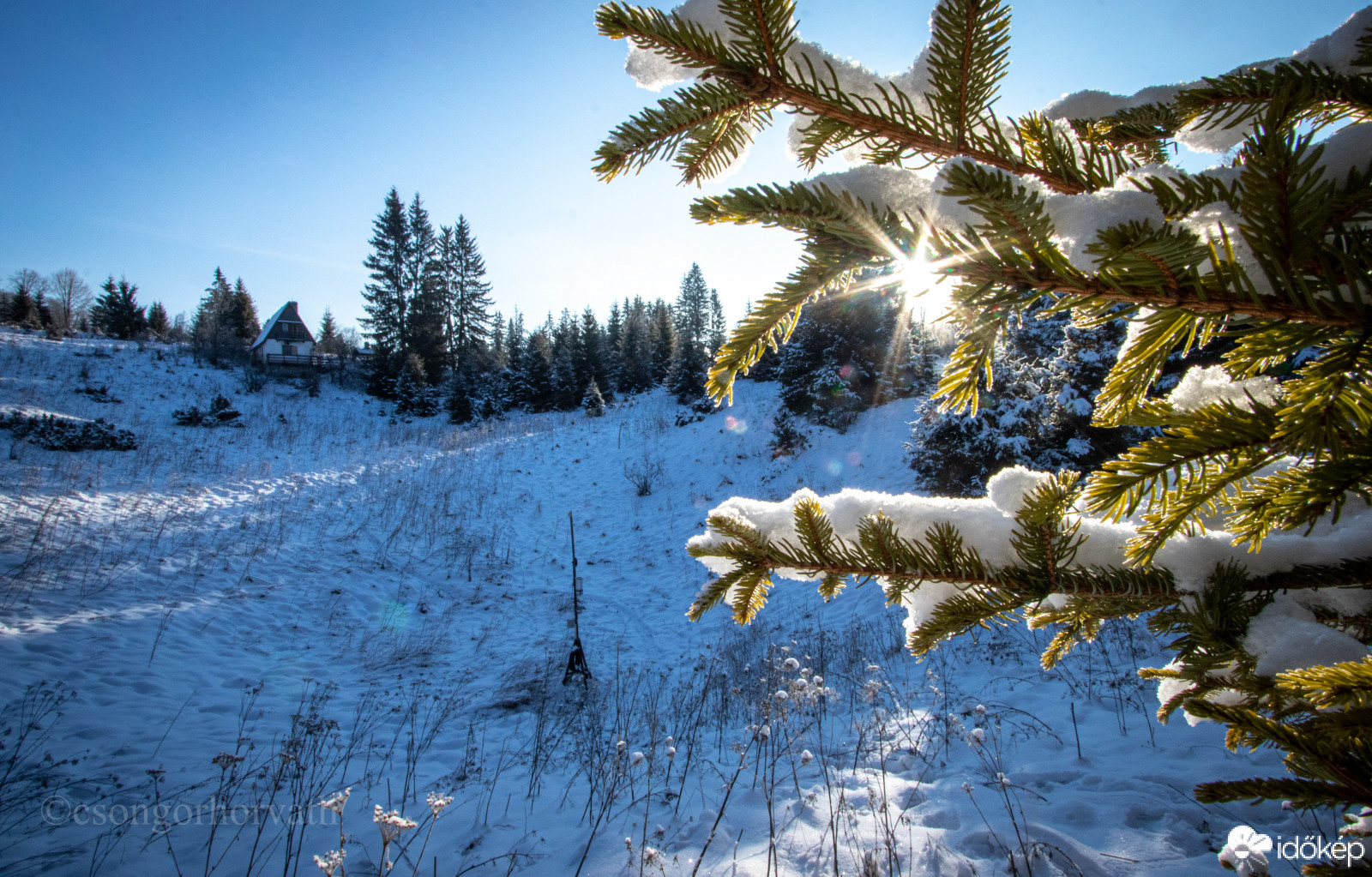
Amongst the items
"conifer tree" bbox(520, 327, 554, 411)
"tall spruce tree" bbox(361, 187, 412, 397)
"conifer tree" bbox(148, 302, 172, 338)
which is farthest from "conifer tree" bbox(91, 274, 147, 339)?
"conifer tree" bbox(520, 327, 554, 411)

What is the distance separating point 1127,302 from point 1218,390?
2.01 ft

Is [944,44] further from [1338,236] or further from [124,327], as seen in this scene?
[124,327]

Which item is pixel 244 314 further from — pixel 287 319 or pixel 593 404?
pixel 593 404

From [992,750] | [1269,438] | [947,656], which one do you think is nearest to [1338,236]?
[1269,438]

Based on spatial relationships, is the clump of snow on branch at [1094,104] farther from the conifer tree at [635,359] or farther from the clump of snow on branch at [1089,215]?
the conifer tree at [635,359]

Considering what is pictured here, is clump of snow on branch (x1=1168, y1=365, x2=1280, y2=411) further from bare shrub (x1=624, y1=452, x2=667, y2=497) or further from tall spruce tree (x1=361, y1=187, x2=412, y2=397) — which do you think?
tall spruce tree (x1=361, y1=187, x2=412, y2=397)

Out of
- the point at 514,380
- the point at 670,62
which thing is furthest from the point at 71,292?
the point at 670,62

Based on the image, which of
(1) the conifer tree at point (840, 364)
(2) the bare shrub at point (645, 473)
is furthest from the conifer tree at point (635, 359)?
(1) the conifer tree at point (840, 364)

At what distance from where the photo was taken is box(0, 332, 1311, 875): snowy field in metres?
2.68

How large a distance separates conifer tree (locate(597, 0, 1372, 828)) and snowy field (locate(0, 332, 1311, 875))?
1934mm

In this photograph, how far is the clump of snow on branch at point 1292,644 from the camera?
0.77 m

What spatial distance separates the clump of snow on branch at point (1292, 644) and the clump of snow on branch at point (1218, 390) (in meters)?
0.35

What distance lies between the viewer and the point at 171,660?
5016 millimetres

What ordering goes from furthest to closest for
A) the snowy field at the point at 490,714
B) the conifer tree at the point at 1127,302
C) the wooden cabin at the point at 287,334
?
the wooden cabin at the point at 287,334, the snowy field at the point at 490,714, the conifer tree at the point at 1127,302
